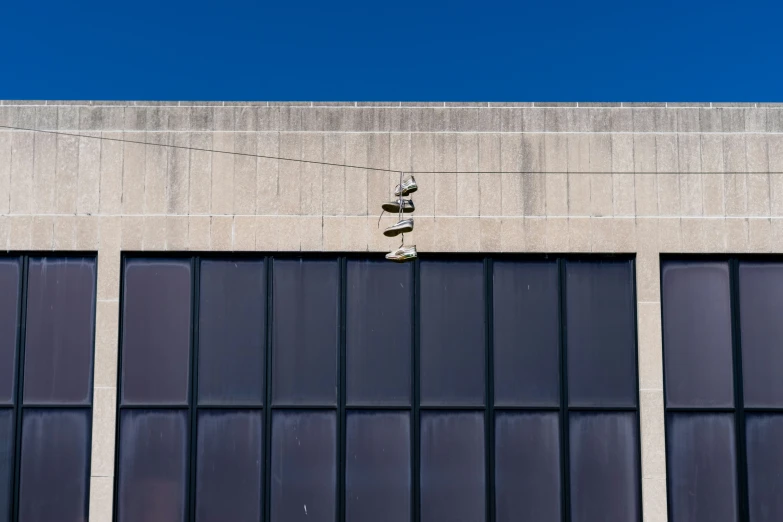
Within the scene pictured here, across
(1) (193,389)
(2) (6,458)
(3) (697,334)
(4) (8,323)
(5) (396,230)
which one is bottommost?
(2) (6,458)

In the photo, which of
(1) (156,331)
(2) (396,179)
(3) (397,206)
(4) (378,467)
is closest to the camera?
(3) (397,206)

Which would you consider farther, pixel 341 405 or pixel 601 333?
pixel 601 333

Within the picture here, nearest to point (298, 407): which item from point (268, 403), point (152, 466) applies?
point (268, 403)

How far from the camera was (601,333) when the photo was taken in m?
15.6

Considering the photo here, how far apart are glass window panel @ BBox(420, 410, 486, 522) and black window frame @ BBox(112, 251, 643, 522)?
0.10m

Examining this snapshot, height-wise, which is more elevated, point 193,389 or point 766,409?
point 193,389

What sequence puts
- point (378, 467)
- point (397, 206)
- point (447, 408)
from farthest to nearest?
1. point (447, 408)
2. point (378, 467)
3. point (397, 206)

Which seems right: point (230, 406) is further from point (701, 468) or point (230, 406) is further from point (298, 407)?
point (701, 468)

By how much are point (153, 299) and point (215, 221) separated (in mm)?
1522

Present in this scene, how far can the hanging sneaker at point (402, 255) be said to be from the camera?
14.3 metres

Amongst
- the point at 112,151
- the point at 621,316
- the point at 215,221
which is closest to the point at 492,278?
the point at 621,316

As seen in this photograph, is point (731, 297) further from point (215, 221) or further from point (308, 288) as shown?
point (215, 221)

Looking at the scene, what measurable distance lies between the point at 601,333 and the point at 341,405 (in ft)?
13.5

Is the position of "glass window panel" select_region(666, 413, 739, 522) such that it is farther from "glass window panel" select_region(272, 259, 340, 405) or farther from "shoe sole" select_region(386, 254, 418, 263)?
"glass window panel" select_region(272, 259, 340, 405)
